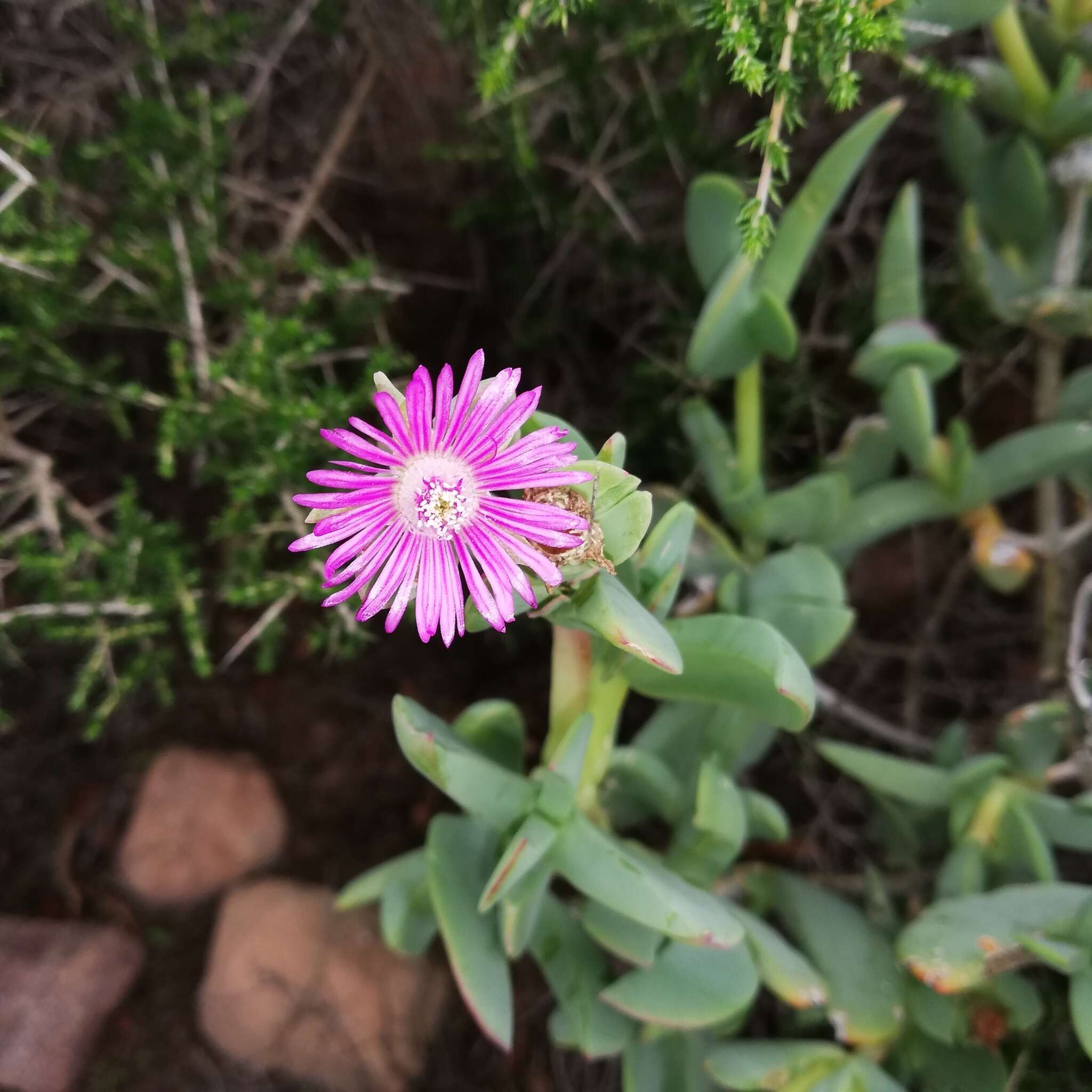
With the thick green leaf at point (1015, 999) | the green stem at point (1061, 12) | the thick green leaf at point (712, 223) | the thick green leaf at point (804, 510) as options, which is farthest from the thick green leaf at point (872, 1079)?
the green stem at point (1061, 12)

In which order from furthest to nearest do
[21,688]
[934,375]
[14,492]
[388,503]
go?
[21,688]
[14,492]
[934,375]
[388,503]

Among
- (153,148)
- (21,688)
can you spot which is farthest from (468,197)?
(21,688)

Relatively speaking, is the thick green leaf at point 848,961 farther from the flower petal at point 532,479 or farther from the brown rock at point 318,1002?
the flower petal at point 532,479

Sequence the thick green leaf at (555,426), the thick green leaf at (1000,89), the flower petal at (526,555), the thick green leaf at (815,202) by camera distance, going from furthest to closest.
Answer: the thick green leaf at (1000,89) → the thick green leaf at (815,202) → the thick green leaf at (555,426) → the flower petal at (526,555)

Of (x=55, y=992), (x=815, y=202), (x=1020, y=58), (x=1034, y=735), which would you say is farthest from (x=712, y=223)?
(x=55, y=992)

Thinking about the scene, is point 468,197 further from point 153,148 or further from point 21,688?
point 21,688

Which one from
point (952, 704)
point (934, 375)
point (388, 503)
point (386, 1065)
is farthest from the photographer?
point (952, 704)

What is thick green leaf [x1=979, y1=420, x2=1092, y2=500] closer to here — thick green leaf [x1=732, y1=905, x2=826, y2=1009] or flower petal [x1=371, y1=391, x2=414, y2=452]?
thick green leaf [x1=732, y1=905, x2=826, y2=1009]
